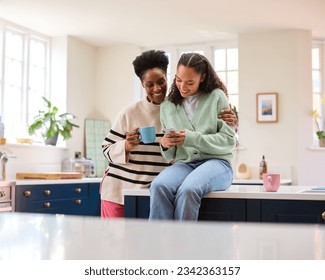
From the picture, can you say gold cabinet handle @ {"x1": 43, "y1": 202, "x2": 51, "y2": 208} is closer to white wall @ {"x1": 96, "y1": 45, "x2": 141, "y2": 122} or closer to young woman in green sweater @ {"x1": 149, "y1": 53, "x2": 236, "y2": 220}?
white wall @ {"x1": 96, "y1": 45, "x2": 141, "y2": 122}

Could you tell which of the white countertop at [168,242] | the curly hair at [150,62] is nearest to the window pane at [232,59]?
the curly hair at [150,62]

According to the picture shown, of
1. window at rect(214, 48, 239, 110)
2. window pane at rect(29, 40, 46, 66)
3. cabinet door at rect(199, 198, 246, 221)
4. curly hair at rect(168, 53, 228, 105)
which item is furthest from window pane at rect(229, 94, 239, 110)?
cabinet door at rect(199, 198, 246, 221)

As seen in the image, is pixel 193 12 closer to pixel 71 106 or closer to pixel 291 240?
pixel 71 106

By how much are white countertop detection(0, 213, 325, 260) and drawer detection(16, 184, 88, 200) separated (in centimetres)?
347

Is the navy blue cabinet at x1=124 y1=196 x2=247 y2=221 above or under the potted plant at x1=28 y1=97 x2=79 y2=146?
under

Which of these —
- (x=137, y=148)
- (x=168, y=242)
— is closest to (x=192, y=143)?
(x=137, y=148)

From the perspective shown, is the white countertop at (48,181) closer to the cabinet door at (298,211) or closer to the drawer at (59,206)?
the drawer at (59,206)

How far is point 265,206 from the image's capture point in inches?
61.0

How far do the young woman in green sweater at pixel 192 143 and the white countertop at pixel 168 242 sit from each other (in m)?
1.26

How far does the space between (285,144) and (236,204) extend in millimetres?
3617

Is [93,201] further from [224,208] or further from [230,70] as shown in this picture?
[224,208]

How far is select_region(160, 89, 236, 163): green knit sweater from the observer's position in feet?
5.07
